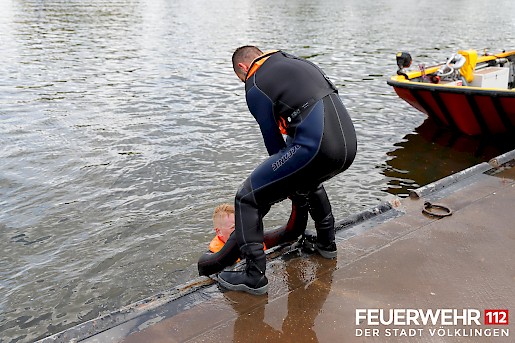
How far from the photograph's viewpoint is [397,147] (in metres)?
10.5

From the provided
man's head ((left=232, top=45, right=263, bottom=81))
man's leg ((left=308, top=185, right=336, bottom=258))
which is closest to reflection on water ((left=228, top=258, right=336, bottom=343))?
man's leg ((left=308, top=185, right=336, bottom=258))

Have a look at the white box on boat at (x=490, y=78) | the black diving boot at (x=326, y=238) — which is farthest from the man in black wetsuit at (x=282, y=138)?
the white box on boat at (x=490, y=78)

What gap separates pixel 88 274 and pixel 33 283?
22.8 inches

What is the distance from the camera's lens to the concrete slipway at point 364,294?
3.38m

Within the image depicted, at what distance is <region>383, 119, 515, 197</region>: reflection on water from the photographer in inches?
354

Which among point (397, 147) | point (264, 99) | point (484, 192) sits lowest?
point (397, 147)

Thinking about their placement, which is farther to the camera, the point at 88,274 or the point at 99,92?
the point at 99,92

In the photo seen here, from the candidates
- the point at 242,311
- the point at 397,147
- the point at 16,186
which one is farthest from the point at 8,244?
the point at 397,147

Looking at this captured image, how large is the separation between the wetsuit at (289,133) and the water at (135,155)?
245 cm

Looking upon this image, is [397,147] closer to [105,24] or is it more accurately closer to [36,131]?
[36,131]

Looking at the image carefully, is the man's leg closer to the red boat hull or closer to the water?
the water

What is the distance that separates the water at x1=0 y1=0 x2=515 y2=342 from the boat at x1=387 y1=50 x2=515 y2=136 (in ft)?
1.66

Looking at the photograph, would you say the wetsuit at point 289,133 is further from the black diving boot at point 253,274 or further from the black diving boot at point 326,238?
the black diving boot at point 326,238

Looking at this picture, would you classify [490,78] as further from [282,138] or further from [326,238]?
[282,138]
